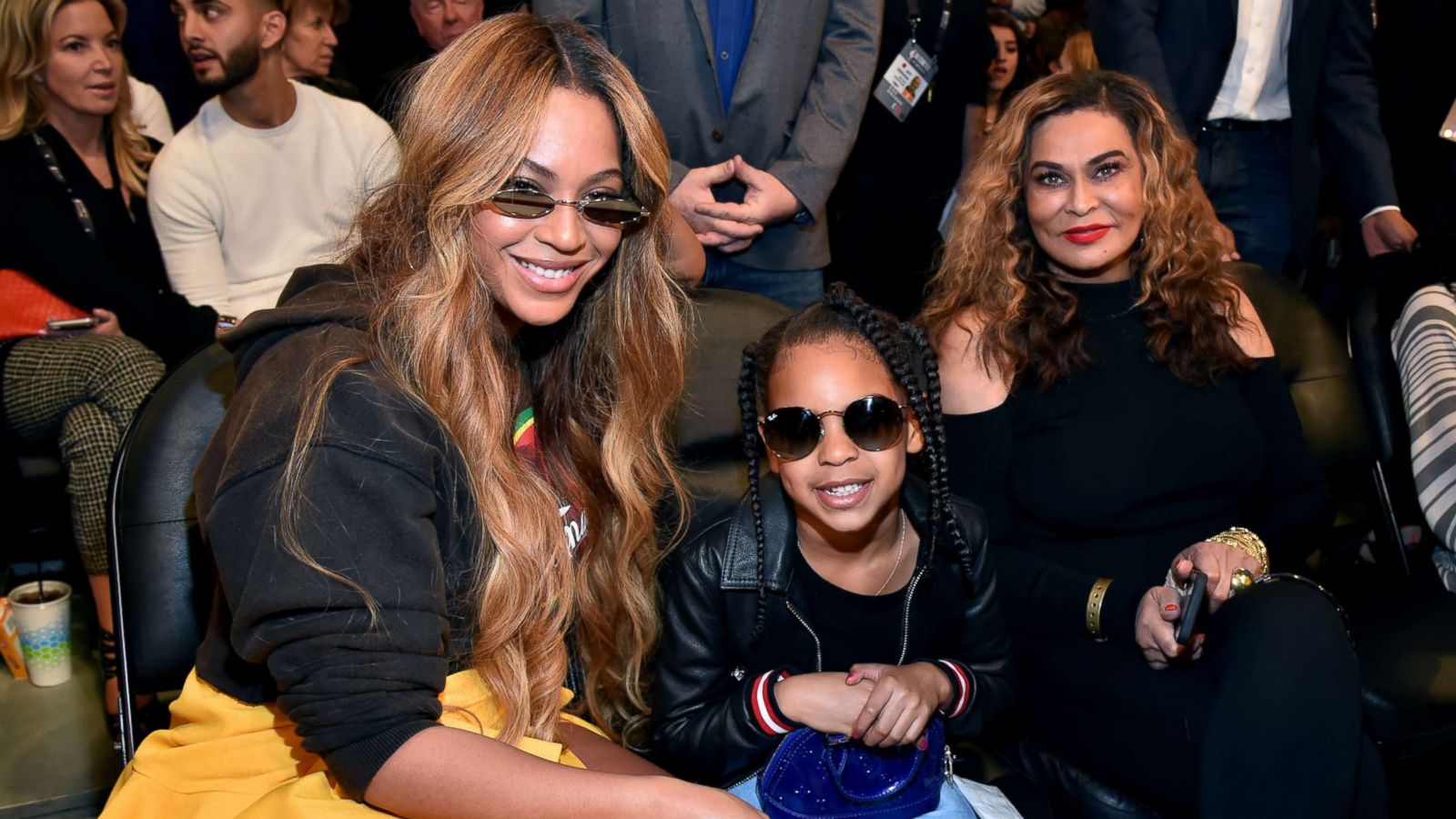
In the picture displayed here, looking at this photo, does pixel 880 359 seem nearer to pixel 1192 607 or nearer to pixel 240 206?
pixel 1192 607

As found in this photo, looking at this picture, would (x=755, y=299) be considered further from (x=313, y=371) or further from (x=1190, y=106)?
(x=1190, y=106)

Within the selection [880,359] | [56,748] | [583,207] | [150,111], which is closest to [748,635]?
[880,359]

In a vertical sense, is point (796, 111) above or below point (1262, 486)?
above

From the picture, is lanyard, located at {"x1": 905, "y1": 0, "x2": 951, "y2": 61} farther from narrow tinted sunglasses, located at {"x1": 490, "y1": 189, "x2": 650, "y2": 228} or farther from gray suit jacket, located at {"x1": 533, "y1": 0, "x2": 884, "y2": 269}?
narrow tinted sunglasses, located at {"x1": 490, "y1": 189, "x2": 650, "y2": 228}

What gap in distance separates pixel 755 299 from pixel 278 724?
1.29 meters

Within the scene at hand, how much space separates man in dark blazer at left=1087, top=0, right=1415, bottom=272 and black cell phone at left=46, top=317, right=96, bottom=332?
9.90 feet

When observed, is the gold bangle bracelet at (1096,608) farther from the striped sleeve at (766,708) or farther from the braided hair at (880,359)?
the striped sleeve at (766,708)

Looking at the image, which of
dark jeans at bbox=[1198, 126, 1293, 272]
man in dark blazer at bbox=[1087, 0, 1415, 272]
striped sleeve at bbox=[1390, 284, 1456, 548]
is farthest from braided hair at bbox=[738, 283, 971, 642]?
dark jeans at bbox=[1198, 126, 1293, 272]

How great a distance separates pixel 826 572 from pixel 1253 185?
240cm

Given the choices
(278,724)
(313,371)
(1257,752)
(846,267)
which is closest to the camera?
(313,371)

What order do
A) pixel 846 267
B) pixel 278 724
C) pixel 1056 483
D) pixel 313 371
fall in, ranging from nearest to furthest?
pixel 313 371 → pixel 278 724 → pixel 1056 483 → pixel 846 267

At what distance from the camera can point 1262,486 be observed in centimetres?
274

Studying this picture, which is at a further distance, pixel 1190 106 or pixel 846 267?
pixel 846 267

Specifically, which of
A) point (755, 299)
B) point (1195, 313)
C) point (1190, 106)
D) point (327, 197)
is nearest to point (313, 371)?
point (755, 299)
